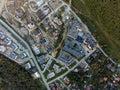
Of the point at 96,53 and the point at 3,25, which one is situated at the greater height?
the point at 3,25

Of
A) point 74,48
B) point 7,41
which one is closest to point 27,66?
point 7,41

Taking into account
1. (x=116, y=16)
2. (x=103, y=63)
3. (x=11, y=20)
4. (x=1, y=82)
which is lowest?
(x=103, y=63)

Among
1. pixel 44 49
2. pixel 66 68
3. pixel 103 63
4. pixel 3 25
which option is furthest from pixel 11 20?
pixel 103 63

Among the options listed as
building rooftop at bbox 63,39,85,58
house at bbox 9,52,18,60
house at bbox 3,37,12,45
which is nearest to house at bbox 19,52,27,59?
house at bbox 9,52,18,60

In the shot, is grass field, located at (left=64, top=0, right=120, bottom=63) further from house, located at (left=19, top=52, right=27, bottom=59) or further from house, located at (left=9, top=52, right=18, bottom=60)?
house, located at (left=9, top=52, right=18, bottom=60)

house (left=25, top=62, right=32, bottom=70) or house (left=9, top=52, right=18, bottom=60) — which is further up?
house (left=9, top=52, right=18, bottom=60)

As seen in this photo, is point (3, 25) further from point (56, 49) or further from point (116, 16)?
point (116, 16)

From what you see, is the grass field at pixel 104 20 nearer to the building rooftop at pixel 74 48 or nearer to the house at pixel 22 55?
the building rooftop at pixel 74 48

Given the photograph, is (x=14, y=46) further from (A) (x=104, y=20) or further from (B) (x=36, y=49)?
(A) (x=104, y=20)
